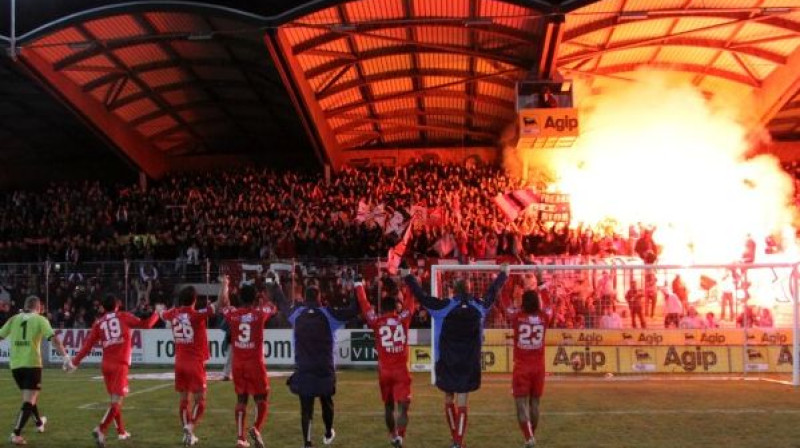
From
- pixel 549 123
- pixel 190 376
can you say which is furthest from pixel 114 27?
pixel 190 376

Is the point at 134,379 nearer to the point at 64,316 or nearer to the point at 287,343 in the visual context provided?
the point at 287,343

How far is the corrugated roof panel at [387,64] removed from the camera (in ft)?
106

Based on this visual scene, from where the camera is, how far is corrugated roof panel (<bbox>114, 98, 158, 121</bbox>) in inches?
1435

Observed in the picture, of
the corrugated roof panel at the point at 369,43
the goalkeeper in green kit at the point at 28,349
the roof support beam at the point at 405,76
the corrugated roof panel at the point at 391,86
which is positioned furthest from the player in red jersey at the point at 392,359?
the corrugated roof panel at the point at 391,86

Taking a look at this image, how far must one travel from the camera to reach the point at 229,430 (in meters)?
12.0

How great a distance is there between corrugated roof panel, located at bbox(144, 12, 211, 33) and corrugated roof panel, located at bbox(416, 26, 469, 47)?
7.65 m

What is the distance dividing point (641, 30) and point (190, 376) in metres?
24.2

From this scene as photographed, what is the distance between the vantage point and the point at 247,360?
10414 millimetres

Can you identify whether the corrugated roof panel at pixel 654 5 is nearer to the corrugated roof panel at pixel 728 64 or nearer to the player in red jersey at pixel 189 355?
the corrugated roof panel at pixel 728 64

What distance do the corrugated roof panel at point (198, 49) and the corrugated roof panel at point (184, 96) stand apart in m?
4.43

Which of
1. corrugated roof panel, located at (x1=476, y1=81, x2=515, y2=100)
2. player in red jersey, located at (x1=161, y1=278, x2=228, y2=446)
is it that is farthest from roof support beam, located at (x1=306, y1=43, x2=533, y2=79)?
player in red jersey, located at (x1=161, y1=278, x2=228, y2=446)

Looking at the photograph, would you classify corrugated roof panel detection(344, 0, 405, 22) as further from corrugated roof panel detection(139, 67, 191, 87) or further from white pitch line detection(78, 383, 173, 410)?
white pitch line detection(78, 383, 173, 410)

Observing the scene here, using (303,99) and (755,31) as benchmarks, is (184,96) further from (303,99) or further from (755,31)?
(755,31)

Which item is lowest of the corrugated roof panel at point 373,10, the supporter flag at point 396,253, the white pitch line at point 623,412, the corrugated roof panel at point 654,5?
the white pitch line at point 623,412
